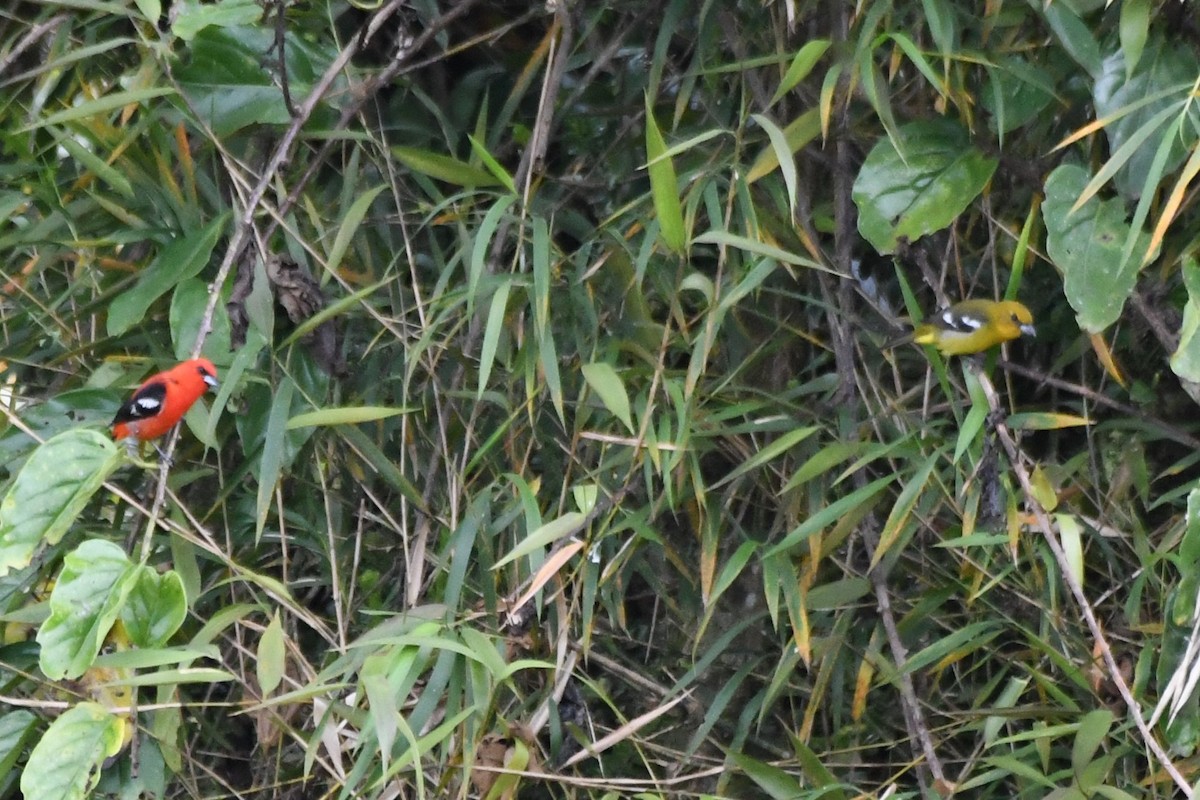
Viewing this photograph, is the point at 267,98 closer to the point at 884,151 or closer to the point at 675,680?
the point at 884,151

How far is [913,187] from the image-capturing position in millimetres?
2246

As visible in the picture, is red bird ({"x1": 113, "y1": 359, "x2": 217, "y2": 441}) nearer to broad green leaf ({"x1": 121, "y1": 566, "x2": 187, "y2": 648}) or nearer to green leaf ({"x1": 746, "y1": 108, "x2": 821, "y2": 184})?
broad green leaf ({"x1": 121, "y1": 566, "x2": 187, "y2": 648})

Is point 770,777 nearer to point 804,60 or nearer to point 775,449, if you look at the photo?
point 775,449

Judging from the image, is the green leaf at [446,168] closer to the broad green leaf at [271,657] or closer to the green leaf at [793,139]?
the green leaf at [793,139]

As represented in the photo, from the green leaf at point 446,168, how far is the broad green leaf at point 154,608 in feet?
2.67

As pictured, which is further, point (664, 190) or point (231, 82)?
point (231, 82)

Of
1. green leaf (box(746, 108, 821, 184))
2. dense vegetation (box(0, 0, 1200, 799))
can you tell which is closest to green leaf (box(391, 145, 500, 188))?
dense vegetation (box(0, 0, 1200, 799))

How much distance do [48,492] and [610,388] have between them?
2.65 feet

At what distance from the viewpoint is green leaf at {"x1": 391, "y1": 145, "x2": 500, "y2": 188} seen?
2273mm

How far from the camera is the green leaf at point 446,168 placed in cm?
227

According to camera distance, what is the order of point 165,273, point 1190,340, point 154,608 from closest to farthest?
point 154,608
point 1190,340
point 165,273

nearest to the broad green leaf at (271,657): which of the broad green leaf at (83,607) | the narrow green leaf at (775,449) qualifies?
the broad green leaf at (83,607)

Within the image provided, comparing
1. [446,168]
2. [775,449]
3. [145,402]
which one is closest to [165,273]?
[145,402]

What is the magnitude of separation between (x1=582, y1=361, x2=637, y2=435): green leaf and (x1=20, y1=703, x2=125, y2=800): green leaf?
83cm
